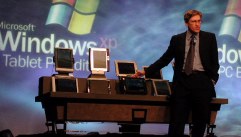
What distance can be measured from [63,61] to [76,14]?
1.11 meters

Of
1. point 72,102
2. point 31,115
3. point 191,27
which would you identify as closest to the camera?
point 191,27

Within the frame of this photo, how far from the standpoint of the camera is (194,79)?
152 inches

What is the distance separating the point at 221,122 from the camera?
5.82m

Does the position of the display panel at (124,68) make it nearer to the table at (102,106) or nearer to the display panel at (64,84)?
the table at (102,106)

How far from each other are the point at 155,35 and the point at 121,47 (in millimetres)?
419

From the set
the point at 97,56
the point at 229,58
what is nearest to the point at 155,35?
the point at 229,58

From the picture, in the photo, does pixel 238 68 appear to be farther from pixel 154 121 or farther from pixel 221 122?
pixel 154 121

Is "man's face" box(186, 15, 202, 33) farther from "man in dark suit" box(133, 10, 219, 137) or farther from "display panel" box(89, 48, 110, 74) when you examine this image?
"display panel" box(89, 48, 110, 74)

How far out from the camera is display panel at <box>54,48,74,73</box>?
176 inches

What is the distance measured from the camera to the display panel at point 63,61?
4465mm

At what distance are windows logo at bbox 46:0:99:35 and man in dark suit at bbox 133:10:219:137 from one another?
1.65 m

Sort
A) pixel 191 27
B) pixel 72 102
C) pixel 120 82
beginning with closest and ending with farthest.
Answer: pixel 191 27, pixel 72 102, pixel 120 82

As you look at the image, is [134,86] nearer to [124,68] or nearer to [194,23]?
[124,68]

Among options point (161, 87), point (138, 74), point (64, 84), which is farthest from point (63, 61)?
point (161, 87)
